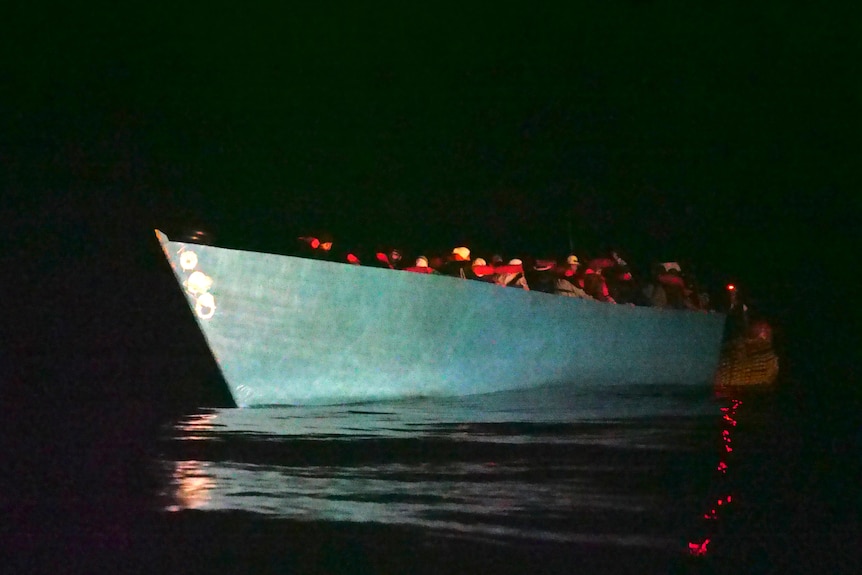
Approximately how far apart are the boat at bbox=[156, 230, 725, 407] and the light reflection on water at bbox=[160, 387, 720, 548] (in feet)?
1.23

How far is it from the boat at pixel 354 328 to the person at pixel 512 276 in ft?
2.06

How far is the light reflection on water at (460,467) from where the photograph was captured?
15.0 ft

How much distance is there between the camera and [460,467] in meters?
6.06

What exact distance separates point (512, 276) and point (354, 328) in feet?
9.10

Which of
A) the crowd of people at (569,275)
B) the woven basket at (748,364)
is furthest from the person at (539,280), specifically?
the woven basket at (748,364)

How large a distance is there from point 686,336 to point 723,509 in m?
10.3

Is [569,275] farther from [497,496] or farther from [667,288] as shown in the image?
[497,496]

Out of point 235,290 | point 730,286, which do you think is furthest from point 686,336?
point 235,290

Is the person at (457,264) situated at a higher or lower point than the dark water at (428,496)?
higher

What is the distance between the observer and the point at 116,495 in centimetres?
512

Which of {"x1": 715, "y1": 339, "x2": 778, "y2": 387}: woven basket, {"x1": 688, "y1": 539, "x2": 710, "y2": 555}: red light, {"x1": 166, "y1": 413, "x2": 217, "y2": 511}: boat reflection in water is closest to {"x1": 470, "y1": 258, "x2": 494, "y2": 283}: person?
{"x1": 166, "y1": 413, "x2": 217, "y2": 511}: boat reflection in water

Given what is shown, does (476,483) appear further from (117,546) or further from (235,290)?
(235,290)

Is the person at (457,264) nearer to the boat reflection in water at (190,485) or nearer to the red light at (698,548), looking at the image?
the boat reflection in water at (190,485)

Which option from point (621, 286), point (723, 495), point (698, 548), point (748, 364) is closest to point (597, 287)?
point (621, 286)
